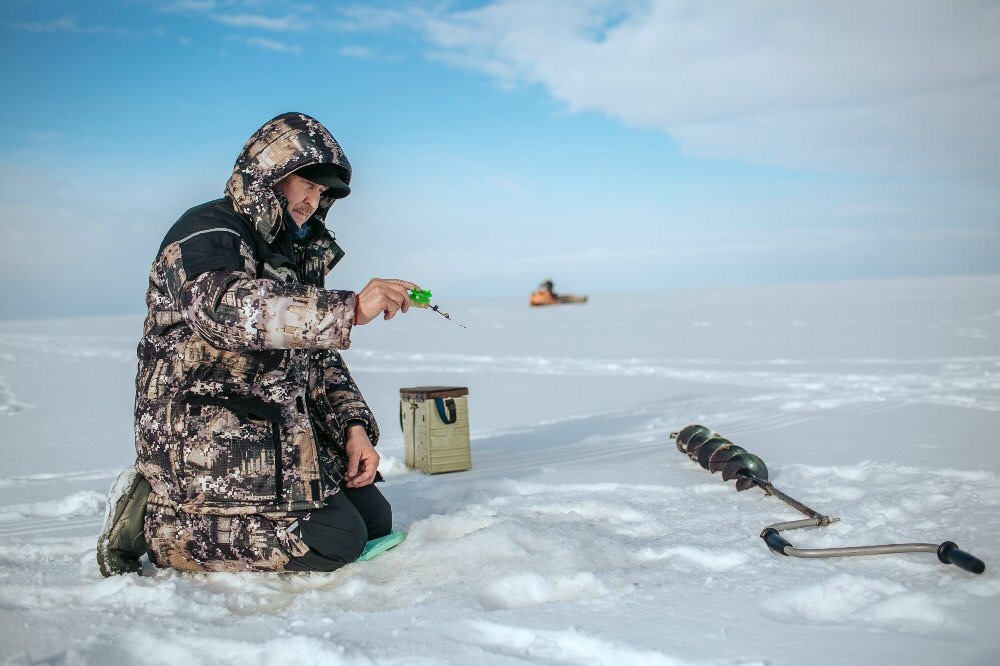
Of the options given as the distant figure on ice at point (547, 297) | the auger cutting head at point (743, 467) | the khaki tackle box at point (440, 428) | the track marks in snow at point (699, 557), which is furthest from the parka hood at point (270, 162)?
the distant figure on ice at point (547, 297)

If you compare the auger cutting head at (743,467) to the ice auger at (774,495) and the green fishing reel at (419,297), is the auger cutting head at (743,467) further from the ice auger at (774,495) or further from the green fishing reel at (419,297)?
the green fishing reel at (419,297)

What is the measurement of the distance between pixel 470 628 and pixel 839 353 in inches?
321

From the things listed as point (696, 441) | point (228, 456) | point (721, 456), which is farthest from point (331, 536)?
point (696, 441)

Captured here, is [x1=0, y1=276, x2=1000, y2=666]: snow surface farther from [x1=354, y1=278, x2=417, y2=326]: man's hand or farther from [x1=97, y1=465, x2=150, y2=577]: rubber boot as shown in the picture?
[x1=354, y1=278, x2=417, y2=326]: man's hand

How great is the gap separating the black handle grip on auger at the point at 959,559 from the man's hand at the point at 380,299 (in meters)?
1.55

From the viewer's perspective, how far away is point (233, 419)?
7.23 ft

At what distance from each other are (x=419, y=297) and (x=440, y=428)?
1.68m

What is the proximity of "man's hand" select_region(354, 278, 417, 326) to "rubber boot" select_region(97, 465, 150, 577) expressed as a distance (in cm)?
88

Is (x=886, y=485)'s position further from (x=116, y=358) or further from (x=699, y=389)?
(x=116, y=358)

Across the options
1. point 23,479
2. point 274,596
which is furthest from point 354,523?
point 23,479

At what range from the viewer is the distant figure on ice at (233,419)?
6.98 feet

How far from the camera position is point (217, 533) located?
2221mm

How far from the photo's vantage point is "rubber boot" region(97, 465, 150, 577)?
224cm

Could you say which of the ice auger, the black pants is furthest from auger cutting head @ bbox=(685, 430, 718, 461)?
the black pants
